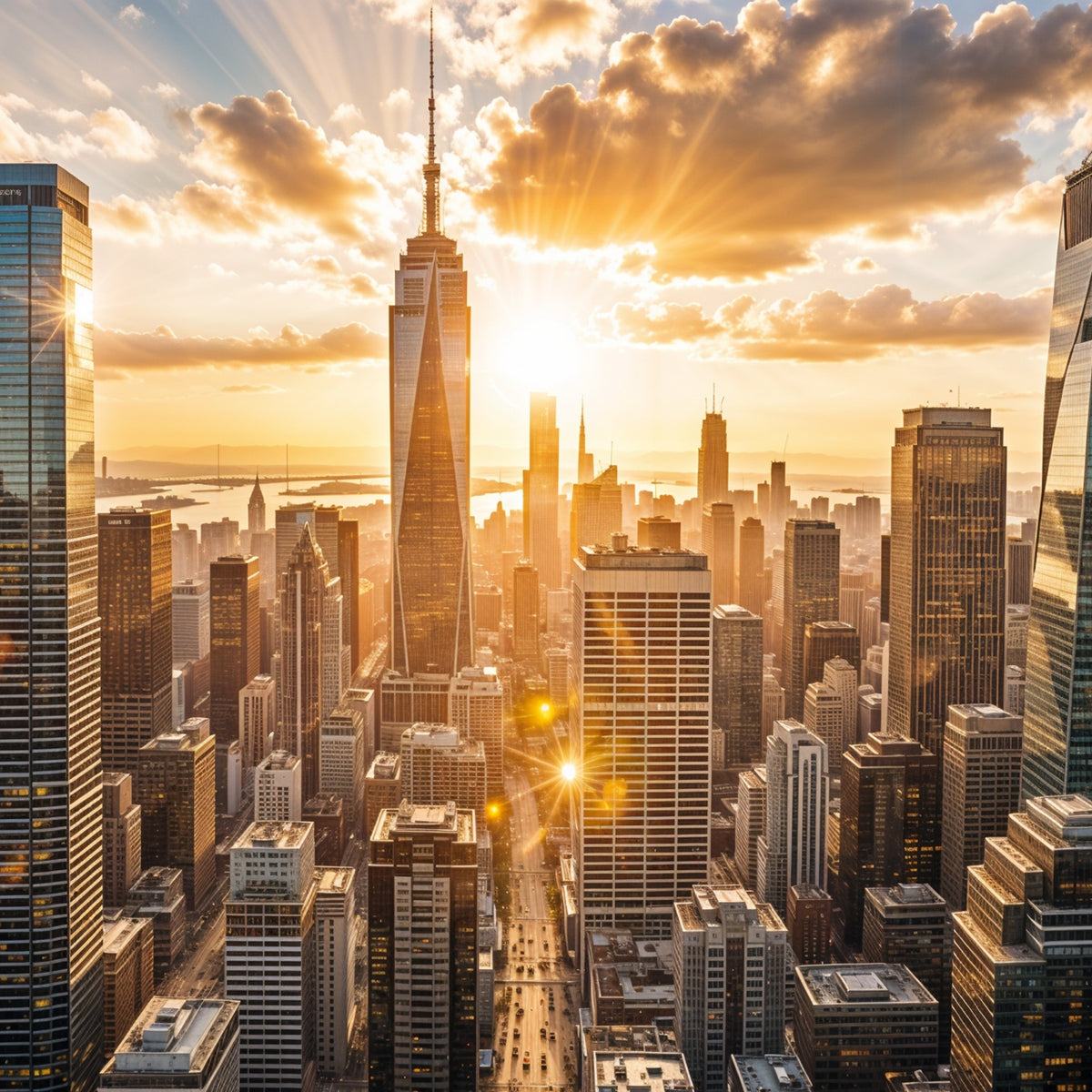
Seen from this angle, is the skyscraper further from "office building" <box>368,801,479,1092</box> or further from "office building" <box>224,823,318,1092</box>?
"office building" <box>368,801,479,1092</box>

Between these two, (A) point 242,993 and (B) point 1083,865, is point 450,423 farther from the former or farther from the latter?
(B) point 1083,865

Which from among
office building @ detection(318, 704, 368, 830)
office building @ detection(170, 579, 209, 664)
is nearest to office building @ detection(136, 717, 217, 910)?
office building @ detection(318, 704, 368, 830)

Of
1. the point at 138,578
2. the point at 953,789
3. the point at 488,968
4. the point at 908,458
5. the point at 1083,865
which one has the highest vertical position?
the point at 908,458

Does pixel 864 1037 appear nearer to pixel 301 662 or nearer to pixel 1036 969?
pixel 1036 969

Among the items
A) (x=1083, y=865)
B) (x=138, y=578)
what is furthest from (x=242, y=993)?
(x=138, y=578)

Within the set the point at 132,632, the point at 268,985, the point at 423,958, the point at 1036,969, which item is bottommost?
the point at 268,985

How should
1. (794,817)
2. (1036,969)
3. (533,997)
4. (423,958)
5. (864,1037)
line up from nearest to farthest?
(1036,969)
(423,958)
(864,1037)
(533,997)
(794,817)

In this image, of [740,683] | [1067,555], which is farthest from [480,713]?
[1067,555]
